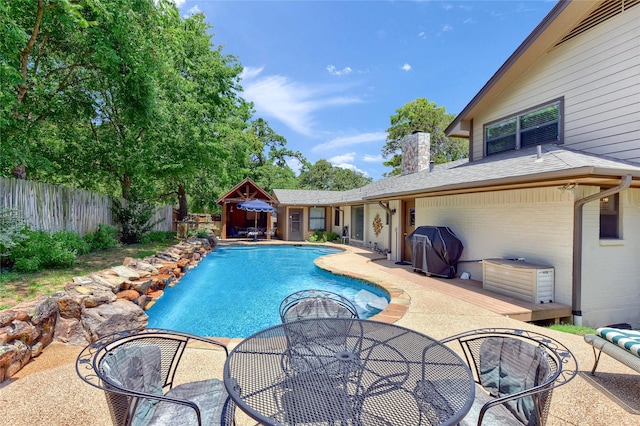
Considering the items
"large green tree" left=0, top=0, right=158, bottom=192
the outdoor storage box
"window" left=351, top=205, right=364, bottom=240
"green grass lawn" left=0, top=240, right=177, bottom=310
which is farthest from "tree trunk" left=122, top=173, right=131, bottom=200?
the outdoor storage box

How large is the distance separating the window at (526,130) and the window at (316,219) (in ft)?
37.0

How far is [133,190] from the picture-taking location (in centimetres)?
1219

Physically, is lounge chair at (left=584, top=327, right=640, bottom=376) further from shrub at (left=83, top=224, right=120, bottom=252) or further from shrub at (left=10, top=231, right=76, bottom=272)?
shrub at (left=83, top=224, right=120, bottom=252)

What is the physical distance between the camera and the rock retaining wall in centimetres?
315

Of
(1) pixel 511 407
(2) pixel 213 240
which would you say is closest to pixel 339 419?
(1) pixel 511 407

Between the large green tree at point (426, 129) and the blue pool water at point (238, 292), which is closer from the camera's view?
the blue pool water at point (238, 292)

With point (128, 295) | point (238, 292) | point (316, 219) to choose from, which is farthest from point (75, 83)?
point (316, 219)

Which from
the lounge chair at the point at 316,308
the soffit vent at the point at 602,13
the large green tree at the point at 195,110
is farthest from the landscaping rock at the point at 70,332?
the soffit vent at the point at 602,13

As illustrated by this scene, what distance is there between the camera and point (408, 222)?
10.6 meters

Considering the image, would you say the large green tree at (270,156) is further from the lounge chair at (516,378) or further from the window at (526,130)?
the lounge chair at (516,378)

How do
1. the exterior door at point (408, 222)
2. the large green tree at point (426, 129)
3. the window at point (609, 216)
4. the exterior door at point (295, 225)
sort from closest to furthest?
1. the window at point (609, 216)
2. the exterior door at point (408, 222)
3. the exterior door at point (295, 225)
4. the large green tree at point (426, 129)

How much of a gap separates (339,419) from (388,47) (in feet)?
52.9

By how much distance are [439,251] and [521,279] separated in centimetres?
213

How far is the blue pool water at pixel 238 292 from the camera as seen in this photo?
560cm
